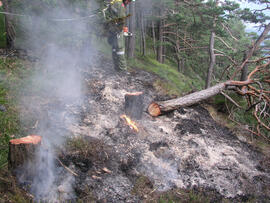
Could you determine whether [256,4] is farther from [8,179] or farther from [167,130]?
[8,179]

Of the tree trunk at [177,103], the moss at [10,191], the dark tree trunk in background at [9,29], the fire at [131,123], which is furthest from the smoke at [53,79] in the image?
the tree trunk at [177,103]

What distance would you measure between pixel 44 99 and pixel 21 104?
52 centimetres

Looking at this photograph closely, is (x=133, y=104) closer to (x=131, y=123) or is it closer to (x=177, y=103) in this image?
(x=131, y=123)

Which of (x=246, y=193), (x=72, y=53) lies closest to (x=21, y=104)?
(x=72, y=53)

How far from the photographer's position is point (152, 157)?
3744 millimetres

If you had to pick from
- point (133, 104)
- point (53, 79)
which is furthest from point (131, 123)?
point (53, 79)

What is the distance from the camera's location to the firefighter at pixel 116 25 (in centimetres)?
598

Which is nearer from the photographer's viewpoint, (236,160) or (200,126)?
(236,160)

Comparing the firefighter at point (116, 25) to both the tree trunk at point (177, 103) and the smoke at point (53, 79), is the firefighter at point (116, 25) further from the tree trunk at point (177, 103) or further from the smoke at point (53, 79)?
the tree trunk at point (177, 103)

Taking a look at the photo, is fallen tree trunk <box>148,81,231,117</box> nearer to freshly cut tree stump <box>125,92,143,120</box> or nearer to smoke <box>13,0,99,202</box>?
freshly cut tree stump <box>125,92,143,120</box>

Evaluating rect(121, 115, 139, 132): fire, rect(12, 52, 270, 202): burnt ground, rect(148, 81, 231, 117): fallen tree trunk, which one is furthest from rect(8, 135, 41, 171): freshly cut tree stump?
rect(148, 81, 231, 117): fallen tree trunk

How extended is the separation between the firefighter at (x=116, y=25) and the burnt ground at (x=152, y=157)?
146cm

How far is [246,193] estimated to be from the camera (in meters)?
3.46

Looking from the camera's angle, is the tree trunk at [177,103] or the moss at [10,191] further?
the tree trunk at [177,103]
